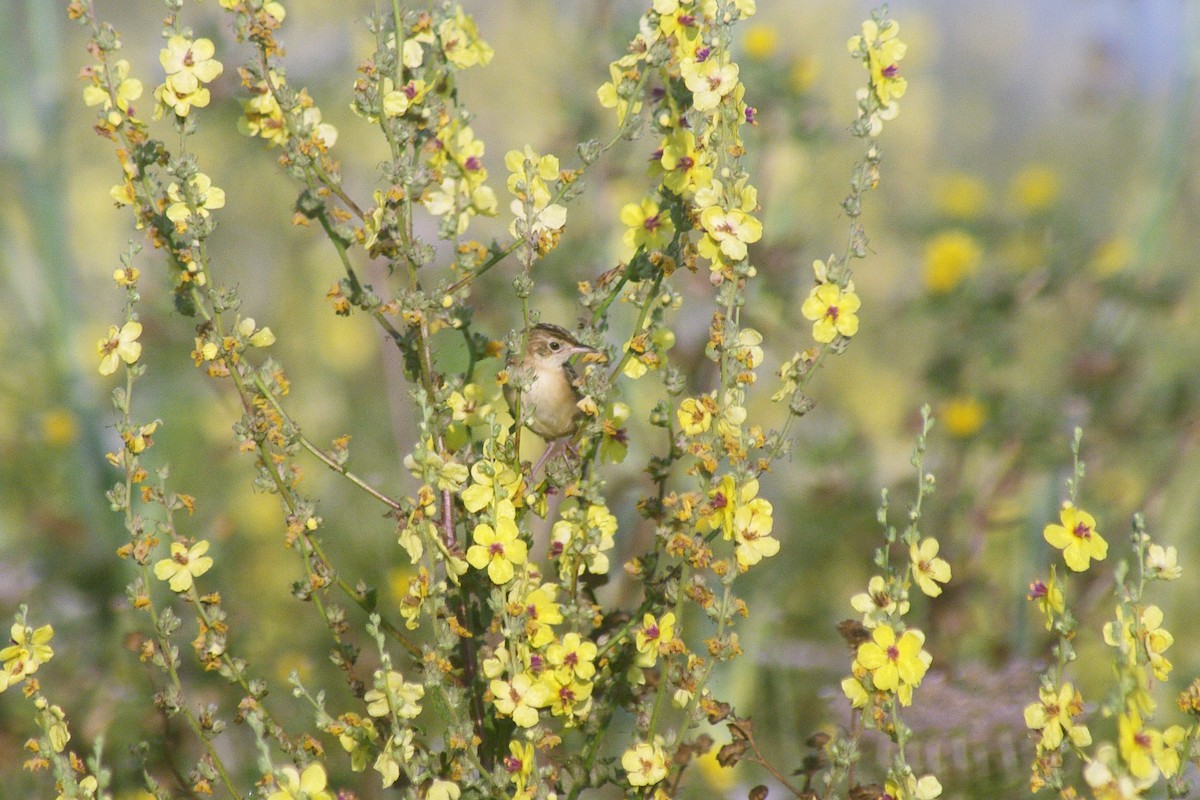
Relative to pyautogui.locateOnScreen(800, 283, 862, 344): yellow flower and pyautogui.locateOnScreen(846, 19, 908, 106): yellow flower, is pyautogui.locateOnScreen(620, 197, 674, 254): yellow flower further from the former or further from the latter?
pyautogui.locateOnScreen(846, 19, 908, 106): yellow flower

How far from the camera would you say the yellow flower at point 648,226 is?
1.62 m

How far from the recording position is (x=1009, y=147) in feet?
37.0

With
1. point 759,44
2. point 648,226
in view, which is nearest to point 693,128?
point 648,226

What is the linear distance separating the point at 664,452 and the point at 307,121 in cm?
193

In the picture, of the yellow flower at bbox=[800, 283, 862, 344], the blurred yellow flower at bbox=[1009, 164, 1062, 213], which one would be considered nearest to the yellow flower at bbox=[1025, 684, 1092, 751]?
the yellow flower at bbox=[800, 283, 862, 344]

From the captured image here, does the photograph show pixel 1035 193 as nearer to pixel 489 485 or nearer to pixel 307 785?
pixel 489 485

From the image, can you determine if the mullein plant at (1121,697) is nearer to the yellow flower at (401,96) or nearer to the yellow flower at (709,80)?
the yellow flower at (709,80)

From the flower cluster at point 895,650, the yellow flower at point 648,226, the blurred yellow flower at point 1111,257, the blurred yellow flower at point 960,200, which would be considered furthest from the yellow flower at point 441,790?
the blurred yellow flower at point 960,200

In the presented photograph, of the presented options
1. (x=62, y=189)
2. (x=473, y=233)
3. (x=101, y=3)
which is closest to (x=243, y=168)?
(x=473, y=233)

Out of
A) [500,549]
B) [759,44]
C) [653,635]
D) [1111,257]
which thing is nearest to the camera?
[500,549]

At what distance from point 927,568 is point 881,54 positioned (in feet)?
2.18

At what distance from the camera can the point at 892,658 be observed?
4.76 feet

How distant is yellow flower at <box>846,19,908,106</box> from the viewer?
62.4 inches

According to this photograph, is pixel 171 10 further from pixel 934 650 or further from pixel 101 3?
pixel 101 3
